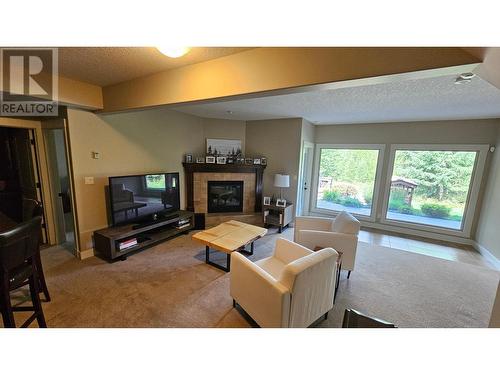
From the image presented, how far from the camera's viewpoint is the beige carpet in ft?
6.46

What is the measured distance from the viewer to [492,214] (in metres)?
3.61

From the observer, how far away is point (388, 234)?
4523mm

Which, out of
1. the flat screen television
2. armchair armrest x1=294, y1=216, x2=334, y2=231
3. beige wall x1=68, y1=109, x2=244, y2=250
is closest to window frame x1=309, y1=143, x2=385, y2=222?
armchair armrest x1=294, y1=216, x2=334, y2=231

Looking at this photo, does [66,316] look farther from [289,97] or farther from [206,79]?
[289,97]

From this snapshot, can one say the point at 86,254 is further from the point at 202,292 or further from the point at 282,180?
the point at 282,180

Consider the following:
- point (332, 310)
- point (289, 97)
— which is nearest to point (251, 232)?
point (332, 310)

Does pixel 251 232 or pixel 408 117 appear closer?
pixel 251 232

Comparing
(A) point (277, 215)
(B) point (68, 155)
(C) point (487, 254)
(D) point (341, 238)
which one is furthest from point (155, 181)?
(C) point (487, 254)

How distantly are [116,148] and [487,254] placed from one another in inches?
258

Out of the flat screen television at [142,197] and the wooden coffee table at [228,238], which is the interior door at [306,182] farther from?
the flat screen television at [142,197]

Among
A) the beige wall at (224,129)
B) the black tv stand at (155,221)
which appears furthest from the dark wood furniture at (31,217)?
the beige wall at (224,129)

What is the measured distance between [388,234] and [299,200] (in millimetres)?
2055
